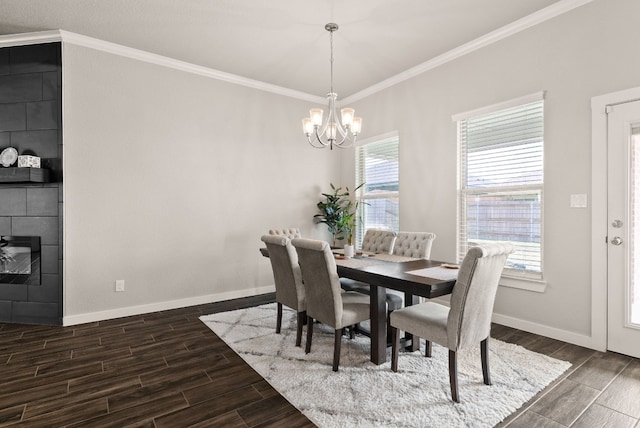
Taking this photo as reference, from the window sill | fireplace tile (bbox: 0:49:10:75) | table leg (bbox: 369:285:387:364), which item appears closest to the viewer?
table leg (bbox: 369:285:387:364)

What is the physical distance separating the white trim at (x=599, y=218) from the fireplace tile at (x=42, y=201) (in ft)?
16.9

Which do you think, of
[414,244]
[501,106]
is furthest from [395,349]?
[501,106]

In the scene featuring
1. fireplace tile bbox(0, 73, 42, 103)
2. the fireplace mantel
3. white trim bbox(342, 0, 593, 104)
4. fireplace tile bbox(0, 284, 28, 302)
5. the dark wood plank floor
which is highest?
white trim bbox(342, 0, 593, 104)

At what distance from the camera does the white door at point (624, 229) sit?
2.71 metres

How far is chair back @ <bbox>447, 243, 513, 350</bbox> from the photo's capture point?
2037 mm

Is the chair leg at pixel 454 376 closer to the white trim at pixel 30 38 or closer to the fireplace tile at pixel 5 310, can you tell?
the fireplace tile at pixel 5 310

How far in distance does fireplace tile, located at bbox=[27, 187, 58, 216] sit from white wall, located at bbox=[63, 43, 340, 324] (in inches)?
6.2

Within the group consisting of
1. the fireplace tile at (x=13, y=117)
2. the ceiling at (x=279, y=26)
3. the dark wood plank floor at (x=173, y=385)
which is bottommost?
the dark wood plank floor at (x=173, y=385)

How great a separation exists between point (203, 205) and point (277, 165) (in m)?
1.26

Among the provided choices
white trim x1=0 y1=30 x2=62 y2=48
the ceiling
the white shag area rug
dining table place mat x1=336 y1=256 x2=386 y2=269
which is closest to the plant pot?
dining table place mat x1=336 y1=256 x2=386 y2=269

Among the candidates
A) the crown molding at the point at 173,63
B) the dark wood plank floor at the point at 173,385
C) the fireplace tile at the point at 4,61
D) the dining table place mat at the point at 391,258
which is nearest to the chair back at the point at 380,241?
the dining table place mat at the point at 391,258

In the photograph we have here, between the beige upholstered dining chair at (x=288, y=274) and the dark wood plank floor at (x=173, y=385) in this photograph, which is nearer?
the dark wood plank floor at (x=173, y=385)

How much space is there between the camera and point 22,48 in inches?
145

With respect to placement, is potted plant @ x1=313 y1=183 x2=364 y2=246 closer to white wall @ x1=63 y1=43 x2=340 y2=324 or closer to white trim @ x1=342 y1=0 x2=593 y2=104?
white wall @ x1=63 y1=43 x2=340 y2=324
